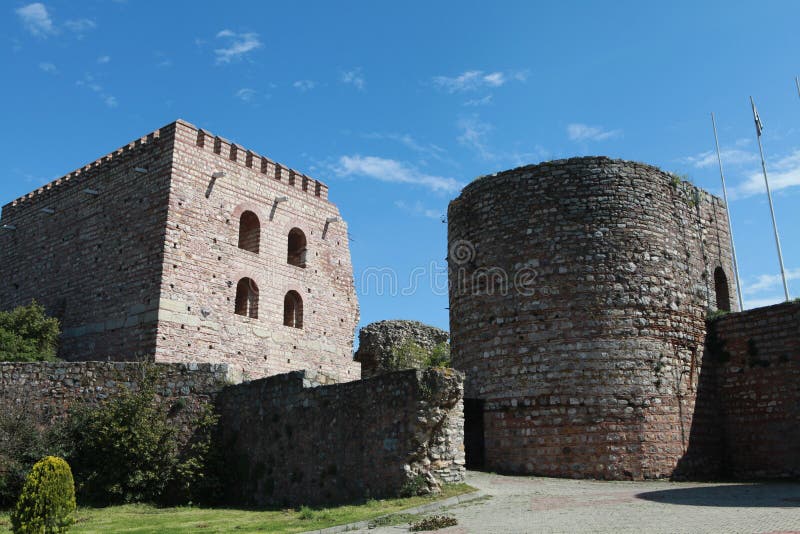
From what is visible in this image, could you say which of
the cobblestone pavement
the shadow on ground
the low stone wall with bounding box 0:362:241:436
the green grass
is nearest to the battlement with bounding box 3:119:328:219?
the low stone wall with bounding box 0:362:241:436

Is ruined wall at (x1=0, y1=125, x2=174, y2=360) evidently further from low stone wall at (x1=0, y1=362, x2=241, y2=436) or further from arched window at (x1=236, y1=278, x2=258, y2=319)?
low stone wall at (x1=0, y1=362, x2=241, y2=436)

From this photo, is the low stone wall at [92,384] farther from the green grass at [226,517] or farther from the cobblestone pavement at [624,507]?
the cobblestone pavement at [624,507]

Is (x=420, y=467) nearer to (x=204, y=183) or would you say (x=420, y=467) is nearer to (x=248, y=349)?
(x=248, y=349)

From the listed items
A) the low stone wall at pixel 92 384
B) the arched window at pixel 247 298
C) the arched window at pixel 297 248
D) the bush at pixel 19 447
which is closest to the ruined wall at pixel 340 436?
the low stone wall at pixel 92 384

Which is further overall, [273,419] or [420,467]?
[273,419]

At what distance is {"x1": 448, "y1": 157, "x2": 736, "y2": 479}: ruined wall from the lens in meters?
13.1

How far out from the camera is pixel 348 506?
10344mm

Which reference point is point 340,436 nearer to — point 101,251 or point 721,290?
point 721,290

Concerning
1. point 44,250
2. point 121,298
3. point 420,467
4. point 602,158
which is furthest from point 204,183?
point 420,467

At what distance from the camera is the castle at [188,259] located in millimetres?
18344

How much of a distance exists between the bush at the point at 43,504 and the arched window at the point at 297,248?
1468 cm

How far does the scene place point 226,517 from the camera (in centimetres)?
1103

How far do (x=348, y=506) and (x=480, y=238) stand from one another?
6509 millimetres

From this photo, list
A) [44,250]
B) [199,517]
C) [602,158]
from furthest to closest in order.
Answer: [44,250] < [602,158] < [199,517]
